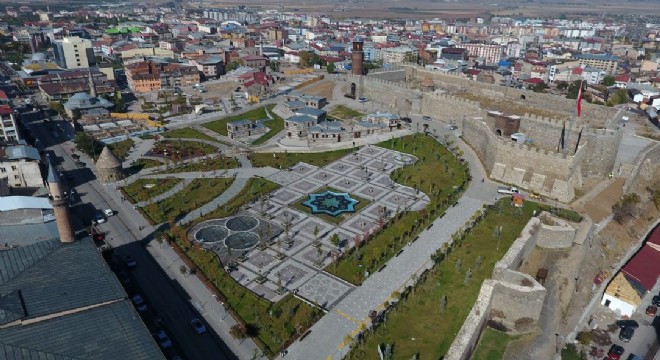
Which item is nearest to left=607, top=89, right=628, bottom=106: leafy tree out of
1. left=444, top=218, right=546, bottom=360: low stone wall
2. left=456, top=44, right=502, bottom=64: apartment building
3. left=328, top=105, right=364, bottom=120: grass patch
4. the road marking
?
left=328, top=105, right=364, bottom=120: grass patch

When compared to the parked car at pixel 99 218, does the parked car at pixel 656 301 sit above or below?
below

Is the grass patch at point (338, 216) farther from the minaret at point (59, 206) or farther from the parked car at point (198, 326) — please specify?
the minaret at point (59, 206)

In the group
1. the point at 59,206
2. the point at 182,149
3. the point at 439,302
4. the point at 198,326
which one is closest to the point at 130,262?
the point at 59,206

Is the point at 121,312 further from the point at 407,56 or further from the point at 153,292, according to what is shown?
the point at 407,56

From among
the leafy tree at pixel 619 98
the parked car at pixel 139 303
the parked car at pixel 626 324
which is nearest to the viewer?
the parked car at pixel 139 303

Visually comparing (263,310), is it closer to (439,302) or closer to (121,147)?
(439,302)

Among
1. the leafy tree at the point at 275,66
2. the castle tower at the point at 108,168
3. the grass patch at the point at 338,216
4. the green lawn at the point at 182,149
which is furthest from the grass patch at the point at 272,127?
the leafy tree at the point at 275,66
